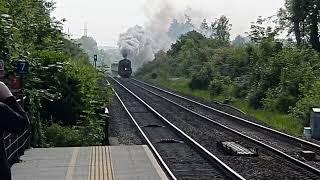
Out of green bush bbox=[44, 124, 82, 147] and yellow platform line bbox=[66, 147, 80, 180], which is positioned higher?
yellow platform line bbox=[66, 147, 80, 180]

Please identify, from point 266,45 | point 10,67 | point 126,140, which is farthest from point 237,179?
point 266,45

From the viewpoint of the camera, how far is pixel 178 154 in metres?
16.2

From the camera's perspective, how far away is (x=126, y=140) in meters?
19.7

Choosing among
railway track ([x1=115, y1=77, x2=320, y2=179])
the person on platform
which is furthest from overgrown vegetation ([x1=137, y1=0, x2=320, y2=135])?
the person on platform

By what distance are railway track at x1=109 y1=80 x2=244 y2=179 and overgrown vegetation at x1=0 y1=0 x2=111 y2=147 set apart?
6.05 feet

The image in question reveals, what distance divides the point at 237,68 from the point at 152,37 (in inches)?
3265

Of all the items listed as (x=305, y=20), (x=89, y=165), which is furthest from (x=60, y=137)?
(x=305, y=20)

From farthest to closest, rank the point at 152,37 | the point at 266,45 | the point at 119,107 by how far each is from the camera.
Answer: the point at 152,37, the point at 266,45, the point at 119,107

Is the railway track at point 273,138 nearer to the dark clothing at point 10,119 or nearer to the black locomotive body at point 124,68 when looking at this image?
the dark clothing at point 10,119

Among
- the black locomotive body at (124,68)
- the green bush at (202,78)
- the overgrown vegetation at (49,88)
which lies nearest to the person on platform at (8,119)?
the overgrown vegetation at (49,88)

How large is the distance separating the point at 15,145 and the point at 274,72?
27835mm

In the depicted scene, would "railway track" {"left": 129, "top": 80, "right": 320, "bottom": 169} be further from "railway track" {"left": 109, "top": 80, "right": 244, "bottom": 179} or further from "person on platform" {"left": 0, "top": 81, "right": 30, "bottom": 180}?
"person on platform" {"left": 0, "top": 81, "right": 30, "bottom": 180}

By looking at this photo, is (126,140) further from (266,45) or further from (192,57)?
(192,57)

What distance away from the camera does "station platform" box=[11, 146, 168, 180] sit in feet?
34.7
